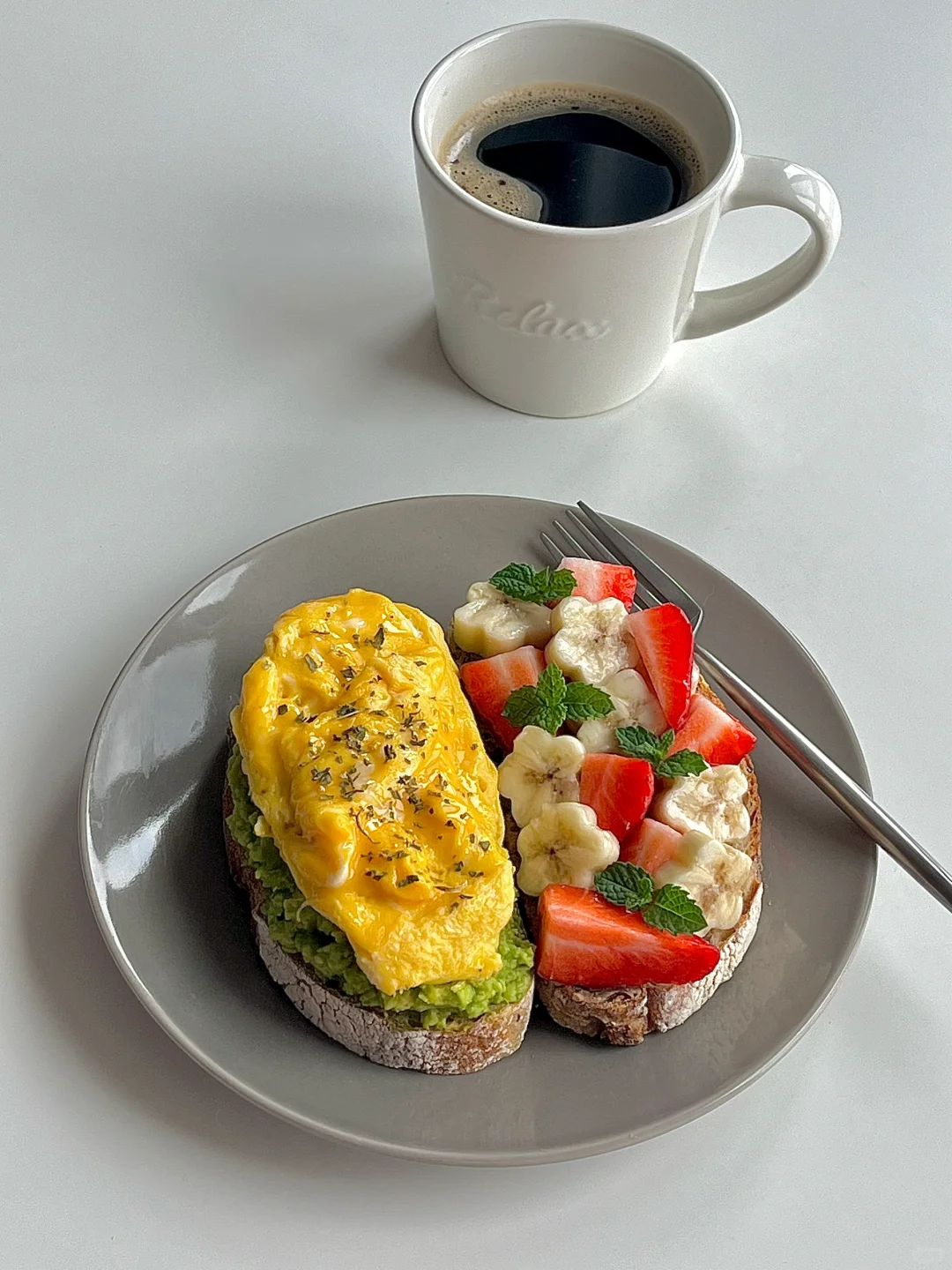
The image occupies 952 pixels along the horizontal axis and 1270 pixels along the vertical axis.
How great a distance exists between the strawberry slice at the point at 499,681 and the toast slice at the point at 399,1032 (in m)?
0.39

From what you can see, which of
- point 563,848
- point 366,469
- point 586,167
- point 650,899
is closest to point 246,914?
point 563,848

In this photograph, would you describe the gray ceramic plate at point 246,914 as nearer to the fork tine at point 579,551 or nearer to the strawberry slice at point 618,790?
the fork tine at point 579,551

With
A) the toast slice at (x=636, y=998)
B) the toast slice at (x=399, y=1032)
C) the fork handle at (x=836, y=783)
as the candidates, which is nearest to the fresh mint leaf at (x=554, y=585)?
the fork handle at (x=836, y=783)

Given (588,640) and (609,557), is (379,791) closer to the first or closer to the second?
(588,640)

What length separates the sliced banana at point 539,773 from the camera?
5.75 ft

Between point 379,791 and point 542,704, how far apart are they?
1.00ft

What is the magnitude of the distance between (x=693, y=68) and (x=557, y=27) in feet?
0.78

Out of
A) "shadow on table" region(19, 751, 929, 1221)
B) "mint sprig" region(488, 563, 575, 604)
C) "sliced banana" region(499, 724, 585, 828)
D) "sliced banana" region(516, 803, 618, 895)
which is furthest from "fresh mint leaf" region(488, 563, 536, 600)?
"shadow on table" region(19, 751, 929, 1221)

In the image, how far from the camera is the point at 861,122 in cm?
296

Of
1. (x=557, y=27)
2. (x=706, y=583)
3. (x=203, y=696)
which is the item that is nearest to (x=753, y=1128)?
(x=706, y=583)

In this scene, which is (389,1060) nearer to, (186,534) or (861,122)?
(186,534)

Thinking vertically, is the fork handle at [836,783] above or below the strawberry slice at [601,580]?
below

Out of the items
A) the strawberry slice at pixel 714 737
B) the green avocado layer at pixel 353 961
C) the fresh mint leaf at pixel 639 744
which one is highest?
the fresh mint leaf at pixel 639 744

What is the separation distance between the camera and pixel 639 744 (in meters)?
1.78
